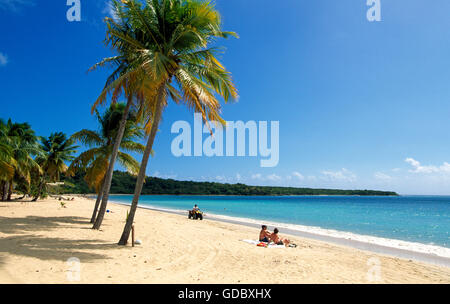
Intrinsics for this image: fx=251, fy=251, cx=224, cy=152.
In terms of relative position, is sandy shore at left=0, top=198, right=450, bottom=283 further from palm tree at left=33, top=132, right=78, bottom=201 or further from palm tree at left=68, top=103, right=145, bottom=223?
palm tree at left=33, top=132, right=78, bottom=201

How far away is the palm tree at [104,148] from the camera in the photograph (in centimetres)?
1191

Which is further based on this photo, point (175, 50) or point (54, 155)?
point (54, 155)

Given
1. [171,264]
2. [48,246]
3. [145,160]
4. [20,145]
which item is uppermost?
[20,145]

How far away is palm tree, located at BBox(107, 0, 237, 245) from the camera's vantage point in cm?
730

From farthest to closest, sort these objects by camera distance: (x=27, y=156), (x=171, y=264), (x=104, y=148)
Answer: (x=27, y=156) < (x=104, y=148) < (x=171, y=264)

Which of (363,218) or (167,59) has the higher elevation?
(167,59)

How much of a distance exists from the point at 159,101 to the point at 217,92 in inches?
83.7

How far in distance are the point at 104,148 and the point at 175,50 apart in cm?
680

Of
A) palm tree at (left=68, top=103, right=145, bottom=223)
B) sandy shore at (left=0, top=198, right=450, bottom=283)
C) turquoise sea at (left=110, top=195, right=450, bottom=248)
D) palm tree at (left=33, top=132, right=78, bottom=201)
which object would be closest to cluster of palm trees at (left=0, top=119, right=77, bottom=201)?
palm tree at (left=33, top=132, right=78, bottom=201)

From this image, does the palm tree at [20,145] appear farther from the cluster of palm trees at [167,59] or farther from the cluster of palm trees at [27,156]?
the cluster of palm trees at [167,59]

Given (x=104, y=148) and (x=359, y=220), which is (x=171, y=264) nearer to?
(x=104, y=148)

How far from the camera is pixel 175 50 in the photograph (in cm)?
786

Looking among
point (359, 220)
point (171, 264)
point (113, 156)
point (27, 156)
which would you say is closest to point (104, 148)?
point (113, 156)

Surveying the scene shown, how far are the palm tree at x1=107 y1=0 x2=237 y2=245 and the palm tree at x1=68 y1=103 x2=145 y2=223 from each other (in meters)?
4.73
